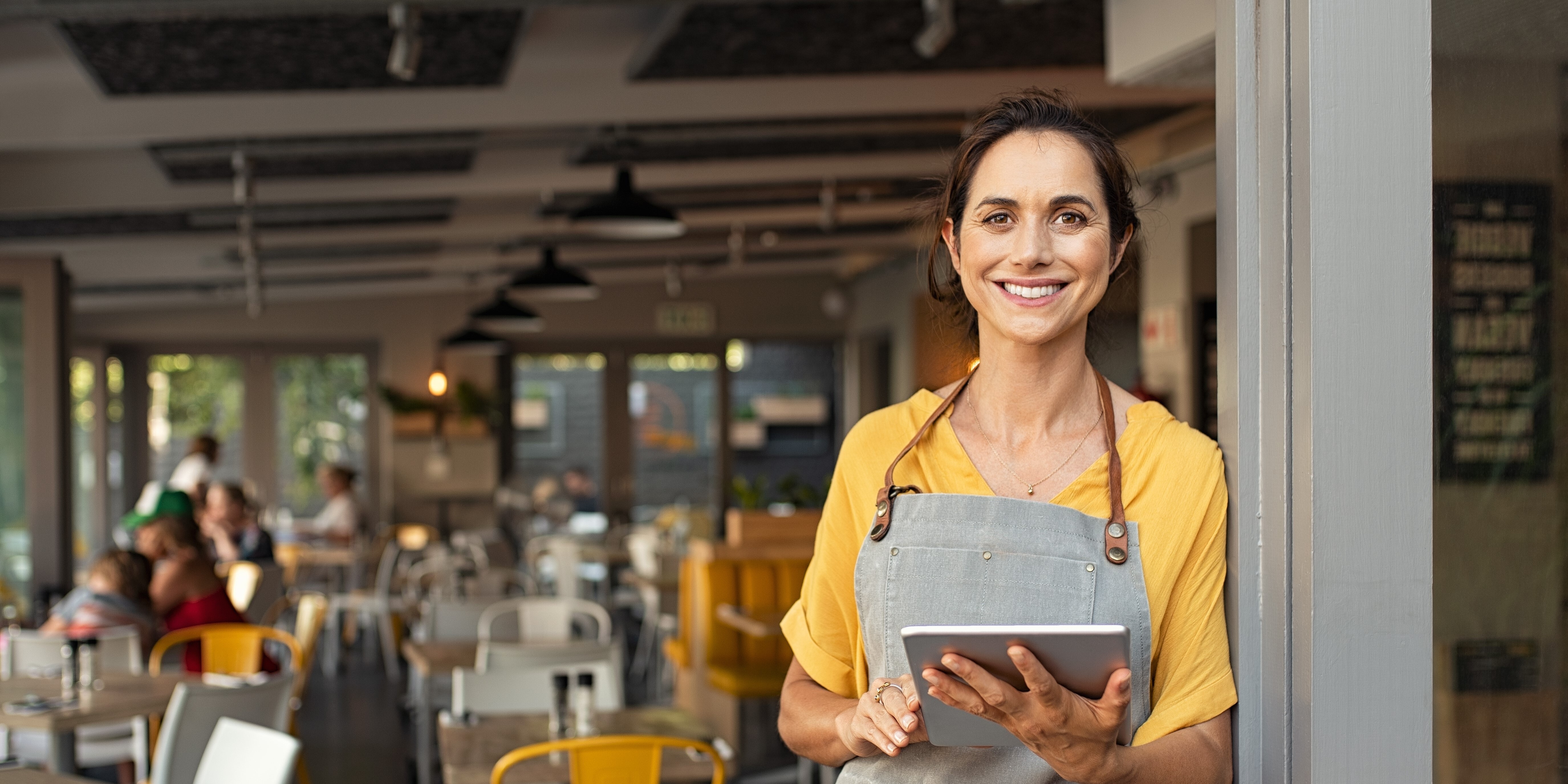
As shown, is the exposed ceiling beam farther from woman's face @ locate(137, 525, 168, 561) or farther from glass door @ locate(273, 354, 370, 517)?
glass door @ locate(273, 354, 370, 517)

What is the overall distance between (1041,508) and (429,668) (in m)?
4.49

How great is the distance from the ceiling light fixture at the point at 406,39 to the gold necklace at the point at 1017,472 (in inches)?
129

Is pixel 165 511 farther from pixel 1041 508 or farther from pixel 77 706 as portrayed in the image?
pixel 1041 508

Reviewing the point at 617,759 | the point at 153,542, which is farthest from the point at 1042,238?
the point at 153,542

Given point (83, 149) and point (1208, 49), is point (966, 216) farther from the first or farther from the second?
point (83, 149)

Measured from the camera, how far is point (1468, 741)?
1.44 meters

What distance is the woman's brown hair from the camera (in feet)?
4.96

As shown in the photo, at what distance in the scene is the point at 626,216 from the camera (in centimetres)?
567

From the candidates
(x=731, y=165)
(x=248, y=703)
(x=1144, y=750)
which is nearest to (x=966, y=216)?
(x=1144, y=750)

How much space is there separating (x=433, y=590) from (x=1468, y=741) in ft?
25.7

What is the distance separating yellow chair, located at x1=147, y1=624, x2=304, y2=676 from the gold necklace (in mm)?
4868

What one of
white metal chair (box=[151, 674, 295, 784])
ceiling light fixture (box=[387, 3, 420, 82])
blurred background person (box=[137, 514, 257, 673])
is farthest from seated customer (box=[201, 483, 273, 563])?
ceiling light fixture (box=[387, 3, 420, 82])

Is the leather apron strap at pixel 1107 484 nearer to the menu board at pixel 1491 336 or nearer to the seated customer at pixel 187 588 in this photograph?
the menu board at pixel 1491 336

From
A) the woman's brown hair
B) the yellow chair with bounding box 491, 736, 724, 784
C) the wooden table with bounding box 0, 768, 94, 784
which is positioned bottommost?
the yellow chair with bounding box 491, 736, 724, 784
